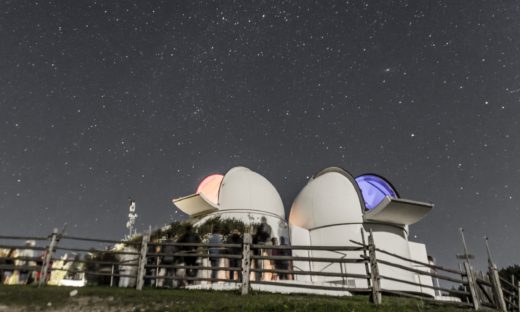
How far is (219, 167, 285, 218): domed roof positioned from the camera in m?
23.1

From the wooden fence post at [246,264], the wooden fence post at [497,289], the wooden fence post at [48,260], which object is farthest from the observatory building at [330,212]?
the wooden fence post at [48,260]

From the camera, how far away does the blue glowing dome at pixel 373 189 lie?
2305 centimetres

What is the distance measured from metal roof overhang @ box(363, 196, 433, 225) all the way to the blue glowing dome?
5.07 ft

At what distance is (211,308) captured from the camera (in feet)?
27.3

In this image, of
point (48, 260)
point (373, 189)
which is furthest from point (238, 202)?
point (48, 260)

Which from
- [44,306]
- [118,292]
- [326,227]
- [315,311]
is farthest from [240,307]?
[326,227]

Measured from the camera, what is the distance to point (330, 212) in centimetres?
2205

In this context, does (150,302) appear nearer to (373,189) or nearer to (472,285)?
(472,285)

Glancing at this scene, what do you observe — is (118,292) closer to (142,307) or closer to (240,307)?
(142,307)

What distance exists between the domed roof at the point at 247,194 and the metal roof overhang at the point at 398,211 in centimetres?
647

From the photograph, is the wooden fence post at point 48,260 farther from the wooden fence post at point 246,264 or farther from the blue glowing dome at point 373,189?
the blue glowing dome at point 373,189

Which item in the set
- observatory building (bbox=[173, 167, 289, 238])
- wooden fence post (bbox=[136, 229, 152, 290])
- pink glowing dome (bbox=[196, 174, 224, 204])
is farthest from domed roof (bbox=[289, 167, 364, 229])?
wooden fence post (bbox=[136, 229, 152, 290])

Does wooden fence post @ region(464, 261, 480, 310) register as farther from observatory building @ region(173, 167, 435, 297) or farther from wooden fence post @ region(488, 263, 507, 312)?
observatory building @ region(173, 167, 435, 297)

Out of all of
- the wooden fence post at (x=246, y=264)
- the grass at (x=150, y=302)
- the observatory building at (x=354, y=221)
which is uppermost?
the observatory building at (x=354, y=221)
